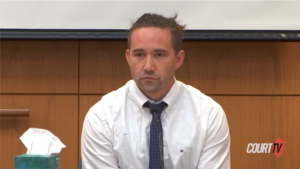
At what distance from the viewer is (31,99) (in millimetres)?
2791

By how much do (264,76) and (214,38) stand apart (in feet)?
1.69

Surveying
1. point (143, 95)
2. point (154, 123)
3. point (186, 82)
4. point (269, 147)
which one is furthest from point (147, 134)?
point (269, 147)

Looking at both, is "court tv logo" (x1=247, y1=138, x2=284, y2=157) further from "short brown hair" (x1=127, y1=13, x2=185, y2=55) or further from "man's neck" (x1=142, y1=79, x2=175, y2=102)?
"short brown hair" (x1=127, y1=13, x2=185, y2=55)

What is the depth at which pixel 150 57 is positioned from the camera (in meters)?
1.80

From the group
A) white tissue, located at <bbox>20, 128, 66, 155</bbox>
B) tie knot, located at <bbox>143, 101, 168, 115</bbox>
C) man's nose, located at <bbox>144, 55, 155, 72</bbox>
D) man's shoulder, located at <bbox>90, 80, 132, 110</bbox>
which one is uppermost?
man's nose, located at <bbox>144, 55, 155, 72</bbox>

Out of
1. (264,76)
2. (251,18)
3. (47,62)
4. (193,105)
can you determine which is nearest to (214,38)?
(251,18)

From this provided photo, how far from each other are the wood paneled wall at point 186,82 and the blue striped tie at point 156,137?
91cm

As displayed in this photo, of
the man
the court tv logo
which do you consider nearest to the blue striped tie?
the man

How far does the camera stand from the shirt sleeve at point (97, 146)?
183 centimetres

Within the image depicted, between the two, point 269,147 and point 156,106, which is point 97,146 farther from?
point 269,147

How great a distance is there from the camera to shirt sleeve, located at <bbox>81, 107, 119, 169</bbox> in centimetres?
183

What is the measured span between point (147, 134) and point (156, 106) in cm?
14

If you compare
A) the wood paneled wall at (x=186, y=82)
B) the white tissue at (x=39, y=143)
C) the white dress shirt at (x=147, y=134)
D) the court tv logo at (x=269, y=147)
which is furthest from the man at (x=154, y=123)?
the court tv logo at (x=269, y=147)

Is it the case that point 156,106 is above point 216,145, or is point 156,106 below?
above
